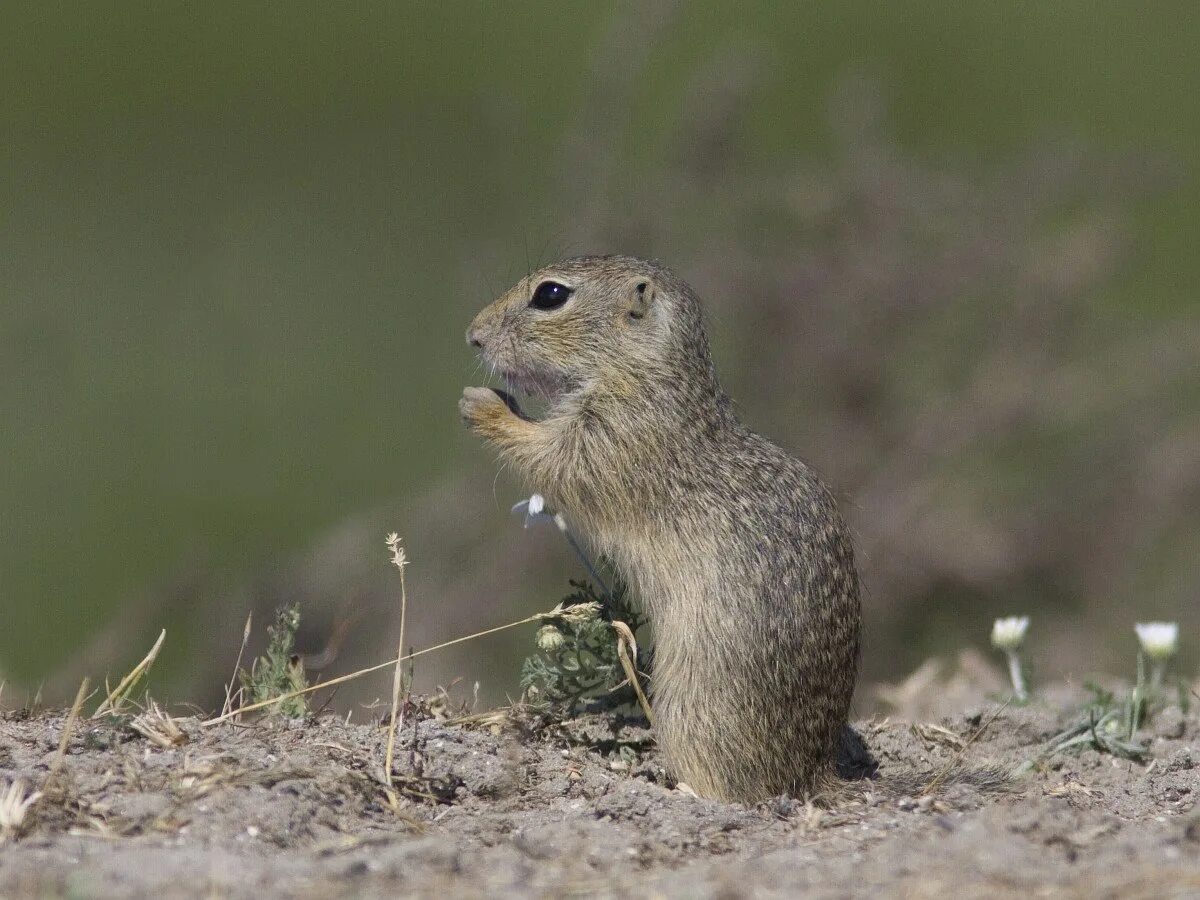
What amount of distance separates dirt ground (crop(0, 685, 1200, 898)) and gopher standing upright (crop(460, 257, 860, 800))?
0.24m

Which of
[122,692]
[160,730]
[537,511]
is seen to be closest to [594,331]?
[537,511]

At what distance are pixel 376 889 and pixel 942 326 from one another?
7367mm

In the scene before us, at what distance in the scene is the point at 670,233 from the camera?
32.2 ft

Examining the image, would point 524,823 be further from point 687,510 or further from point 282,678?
point 687,510

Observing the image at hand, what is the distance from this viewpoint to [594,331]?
548 centimetres

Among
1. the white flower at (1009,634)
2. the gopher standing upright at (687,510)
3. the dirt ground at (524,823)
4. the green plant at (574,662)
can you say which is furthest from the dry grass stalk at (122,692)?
the white flower at (1009,634)

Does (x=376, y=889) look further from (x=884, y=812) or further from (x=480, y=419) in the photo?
(x=480, y=419)

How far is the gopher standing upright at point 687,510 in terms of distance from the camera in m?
4.62

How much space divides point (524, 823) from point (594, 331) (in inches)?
79.2

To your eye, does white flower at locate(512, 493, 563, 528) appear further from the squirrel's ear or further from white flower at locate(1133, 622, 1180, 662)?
white flower at locate(1133, 622, 1180, 662)

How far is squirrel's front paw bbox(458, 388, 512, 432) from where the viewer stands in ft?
17.5

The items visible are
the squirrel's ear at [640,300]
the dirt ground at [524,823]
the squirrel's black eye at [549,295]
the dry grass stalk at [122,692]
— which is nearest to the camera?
the dirt ground at [524,823]

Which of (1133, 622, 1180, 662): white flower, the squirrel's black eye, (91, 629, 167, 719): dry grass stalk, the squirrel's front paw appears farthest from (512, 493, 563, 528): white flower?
(1133, 622, 1180, 662): white flower

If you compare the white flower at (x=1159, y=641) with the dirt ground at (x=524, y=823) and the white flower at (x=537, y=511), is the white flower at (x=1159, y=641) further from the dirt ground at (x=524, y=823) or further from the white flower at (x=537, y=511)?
the white flower at (x=537, y=511)
